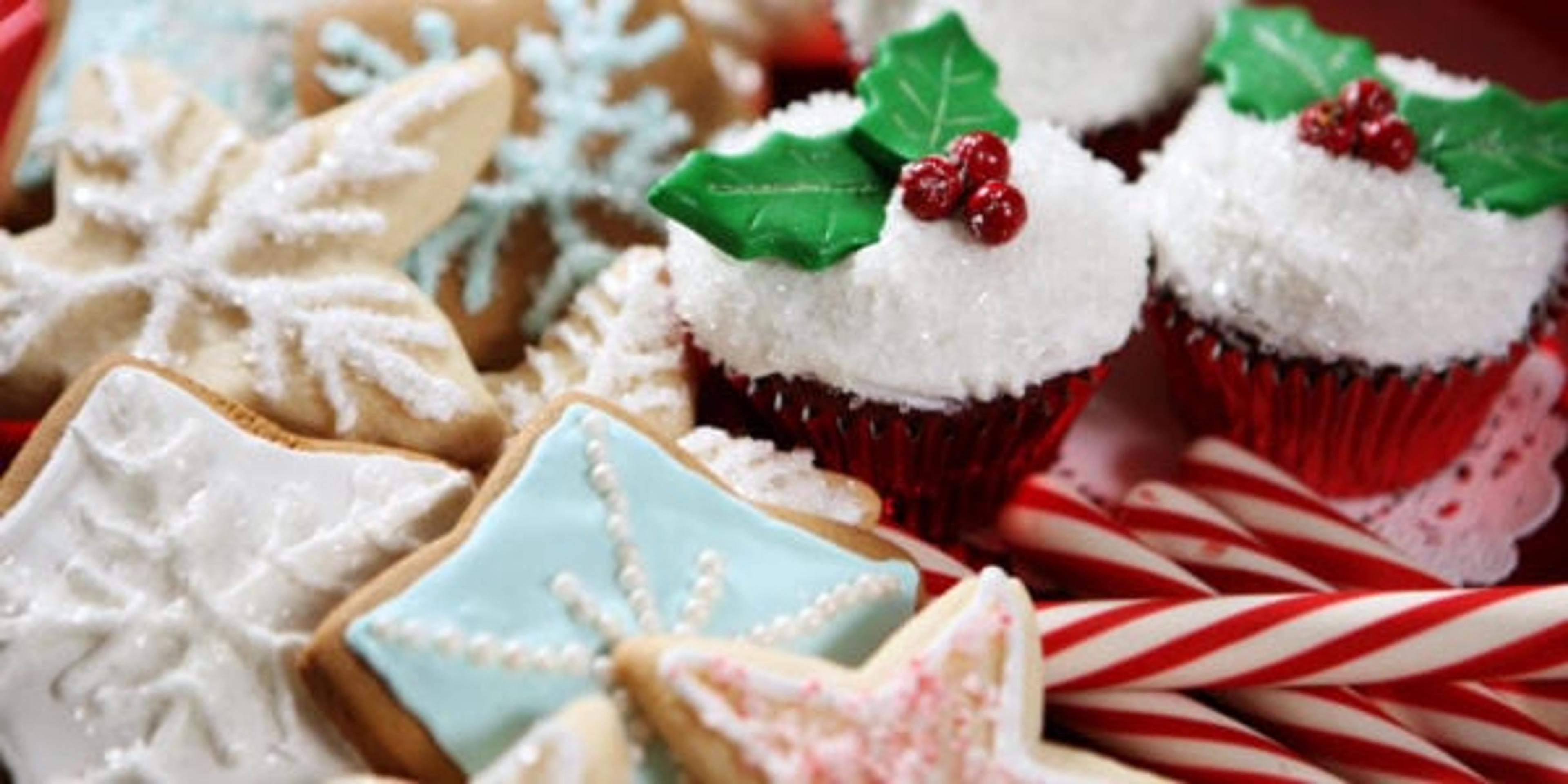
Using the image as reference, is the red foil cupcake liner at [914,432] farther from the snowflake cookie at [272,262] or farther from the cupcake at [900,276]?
the snowflake cookie at [272,262]

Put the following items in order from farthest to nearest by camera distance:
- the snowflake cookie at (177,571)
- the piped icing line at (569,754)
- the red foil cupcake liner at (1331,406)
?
the red foil cupcake liner at (1331,406) < the snowflake cookie at (177,571) < the piped icing line at (569,754)

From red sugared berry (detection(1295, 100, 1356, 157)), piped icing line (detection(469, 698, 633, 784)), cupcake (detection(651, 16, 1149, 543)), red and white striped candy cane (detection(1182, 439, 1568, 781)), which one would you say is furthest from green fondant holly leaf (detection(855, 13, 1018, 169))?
piped icing line (detection(469, 698, 633, 784))

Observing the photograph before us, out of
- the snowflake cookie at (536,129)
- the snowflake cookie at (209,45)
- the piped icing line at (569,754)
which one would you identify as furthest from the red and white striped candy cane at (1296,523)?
the snowflake cookie at (209,45)

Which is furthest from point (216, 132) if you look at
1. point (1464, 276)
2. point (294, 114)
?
point (1464, 276)

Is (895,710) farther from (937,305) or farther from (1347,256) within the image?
(1347,256)

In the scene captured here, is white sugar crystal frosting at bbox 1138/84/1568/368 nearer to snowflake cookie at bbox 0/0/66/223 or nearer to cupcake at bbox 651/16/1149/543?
cupcake at bbox 651/16/1149/543

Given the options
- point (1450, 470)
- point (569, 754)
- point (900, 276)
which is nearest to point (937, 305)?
point (900, 276)
